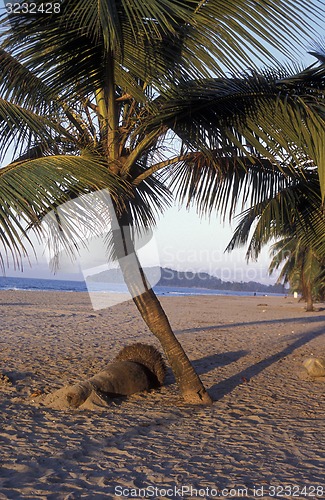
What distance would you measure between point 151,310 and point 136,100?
8.14ft

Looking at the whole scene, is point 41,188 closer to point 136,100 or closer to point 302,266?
point 136,100

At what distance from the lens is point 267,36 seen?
15.9 feet

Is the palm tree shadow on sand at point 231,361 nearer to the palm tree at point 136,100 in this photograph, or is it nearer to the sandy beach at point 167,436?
the sandy beach at point 167,436

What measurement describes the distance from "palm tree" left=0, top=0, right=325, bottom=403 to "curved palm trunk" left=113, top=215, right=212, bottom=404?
1 centimetres

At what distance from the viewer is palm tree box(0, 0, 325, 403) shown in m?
4.85

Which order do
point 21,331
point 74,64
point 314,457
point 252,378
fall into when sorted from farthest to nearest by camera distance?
point 21,331
point 252,378
point 74,64
point 314,457

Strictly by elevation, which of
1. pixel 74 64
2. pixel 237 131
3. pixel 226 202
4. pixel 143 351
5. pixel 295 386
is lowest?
pixel 295 386

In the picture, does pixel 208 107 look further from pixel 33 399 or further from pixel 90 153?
pixel 33 399

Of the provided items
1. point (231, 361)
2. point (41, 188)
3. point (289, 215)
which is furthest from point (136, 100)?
point (231, 361)

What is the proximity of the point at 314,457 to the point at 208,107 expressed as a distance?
3589 mm

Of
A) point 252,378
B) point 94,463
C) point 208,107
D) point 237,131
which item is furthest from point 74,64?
point 252,378

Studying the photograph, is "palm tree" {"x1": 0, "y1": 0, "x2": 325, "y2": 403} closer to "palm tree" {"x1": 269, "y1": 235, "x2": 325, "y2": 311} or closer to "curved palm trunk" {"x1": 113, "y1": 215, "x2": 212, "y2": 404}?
"curved palm trunk" {"x1": 113, "y1": 215, "x2": 212, "y2": 404}

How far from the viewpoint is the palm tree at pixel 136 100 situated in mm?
4848

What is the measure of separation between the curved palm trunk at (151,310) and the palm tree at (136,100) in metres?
0.01
